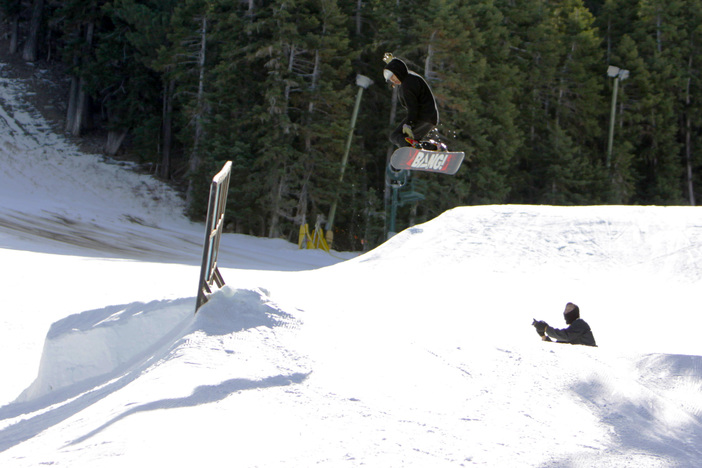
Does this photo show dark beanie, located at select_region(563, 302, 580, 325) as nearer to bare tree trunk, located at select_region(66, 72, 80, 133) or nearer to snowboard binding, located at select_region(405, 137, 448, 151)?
snowboard binding, located at select_region(405, 137, 448, 151)

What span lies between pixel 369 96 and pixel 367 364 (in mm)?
26170

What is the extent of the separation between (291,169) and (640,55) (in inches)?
823

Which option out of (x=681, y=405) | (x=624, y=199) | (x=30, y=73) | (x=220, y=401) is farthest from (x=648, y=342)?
(x=30, y=73)

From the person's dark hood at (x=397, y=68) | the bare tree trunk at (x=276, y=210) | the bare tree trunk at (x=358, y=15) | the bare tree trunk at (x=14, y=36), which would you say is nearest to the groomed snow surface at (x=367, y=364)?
the person's dark hood at (x=397, y=68)

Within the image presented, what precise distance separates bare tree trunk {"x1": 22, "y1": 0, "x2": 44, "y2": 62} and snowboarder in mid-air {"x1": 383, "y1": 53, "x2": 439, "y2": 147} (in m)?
36.1

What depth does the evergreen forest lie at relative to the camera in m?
27.0

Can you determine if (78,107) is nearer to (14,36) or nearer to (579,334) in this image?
(14,36)

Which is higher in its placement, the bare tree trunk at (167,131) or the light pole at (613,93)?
the light pole at (613,93)

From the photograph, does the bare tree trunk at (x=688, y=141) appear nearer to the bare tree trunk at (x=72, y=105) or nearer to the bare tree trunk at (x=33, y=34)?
the bare tree trunk at (x=72, y=105)

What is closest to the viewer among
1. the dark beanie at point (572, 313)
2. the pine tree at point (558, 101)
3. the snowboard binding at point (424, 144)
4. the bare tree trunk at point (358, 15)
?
the dark beanie at point (572, 313)

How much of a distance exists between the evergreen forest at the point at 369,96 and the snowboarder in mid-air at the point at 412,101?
1773 centimetres

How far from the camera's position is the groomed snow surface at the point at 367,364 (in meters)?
3.91

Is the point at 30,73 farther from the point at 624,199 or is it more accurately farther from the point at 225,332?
the point at 225,332

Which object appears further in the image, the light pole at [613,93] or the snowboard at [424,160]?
the light pole at [613,93]
